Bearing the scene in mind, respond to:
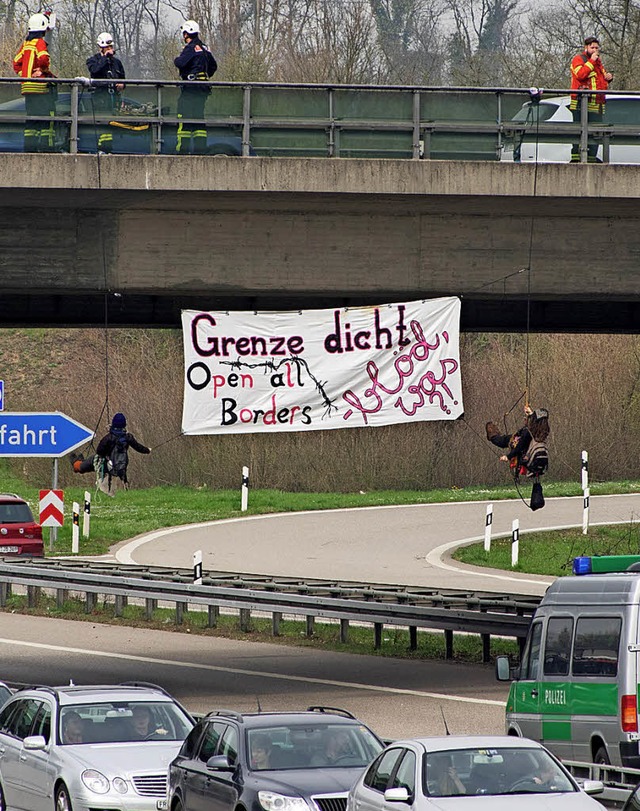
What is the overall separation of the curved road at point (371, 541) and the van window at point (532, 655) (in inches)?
536

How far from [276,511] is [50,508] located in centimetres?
1343

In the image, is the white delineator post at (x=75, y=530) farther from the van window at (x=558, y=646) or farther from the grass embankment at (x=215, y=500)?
the van window at (x=558, y=646)

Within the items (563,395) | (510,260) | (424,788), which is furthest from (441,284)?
(563,395)

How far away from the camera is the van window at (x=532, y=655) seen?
1563cm

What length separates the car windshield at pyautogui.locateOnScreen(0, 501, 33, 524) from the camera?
33.0 meters

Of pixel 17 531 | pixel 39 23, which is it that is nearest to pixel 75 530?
pixel 17 531

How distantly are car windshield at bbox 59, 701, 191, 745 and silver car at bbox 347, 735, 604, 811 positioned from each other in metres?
3.70

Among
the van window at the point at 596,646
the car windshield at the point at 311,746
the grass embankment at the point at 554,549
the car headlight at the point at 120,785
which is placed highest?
the van window at the point at 596,646

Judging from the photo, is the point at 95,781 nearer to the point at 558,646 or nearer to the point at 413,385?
the point at 558,646

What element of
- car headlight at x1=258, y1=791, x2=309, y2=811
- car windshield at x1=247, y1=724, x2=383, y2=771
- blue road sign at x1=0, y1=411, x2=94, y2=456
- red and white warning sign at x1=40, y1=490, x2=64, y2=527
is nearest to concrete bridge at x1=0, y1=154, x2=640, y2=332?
blue road sign at x1=0, y1=411, x2=94, y2=456

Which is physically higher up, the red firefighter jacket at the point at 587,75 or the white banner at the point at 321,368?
the red firefighter jacket at the point at 587,75

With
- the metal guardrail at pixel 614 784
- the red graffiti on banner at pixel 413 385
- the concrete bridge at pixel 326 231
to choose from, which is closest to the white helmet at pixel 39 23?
the concrete bridge at pixel 326 231

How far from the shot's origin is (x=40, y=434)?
67.1 ft

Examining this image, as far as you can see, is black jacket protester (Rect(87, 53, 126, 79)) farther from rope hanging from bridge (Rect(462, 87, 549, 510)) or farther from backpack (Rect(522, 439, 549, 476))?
backpack (Rect(522, 439, 549, 476))
